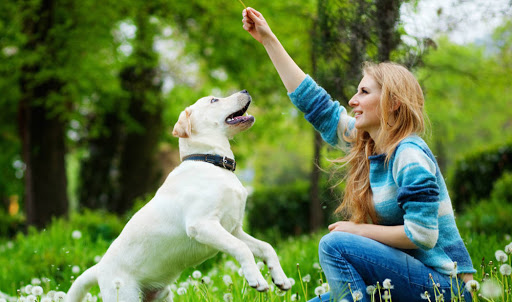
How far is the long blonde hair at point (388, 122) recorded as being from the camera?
282cm

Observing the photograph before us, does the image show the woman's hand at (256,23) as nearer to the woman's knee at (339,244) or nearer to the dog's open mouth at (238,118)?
the dog's open mouth at (238,118)

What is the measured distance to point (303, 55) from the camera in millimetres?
10094

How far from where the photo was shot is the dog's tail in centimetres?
293

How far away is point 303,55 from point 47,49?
500 cm

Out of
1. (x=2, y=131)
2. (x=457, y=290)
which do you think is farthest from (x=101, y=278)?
(x=2, y=131)

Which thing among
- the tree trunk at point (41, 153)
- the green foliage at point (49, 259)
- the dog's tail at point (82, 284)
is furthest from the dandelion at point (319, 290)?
the tree trunk at point (41, 153)

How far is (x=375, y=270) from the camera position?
267cm

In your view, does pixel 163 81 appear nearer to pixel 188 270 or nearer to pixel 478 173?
pixel 478 173

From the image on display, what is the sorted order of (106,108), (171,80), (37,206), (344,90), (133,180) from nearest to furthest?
(344,90)
(37,206)
(106,108)
(171,80)
(133,180)

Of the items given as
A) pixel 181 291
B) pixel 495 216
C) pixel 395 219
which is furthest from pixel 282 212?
pixel 395 219

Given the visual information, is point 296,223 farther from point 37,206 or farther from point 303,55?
point 37,206

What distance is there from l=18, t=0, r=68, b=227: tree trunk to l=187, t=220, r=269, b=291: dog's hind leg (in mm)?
8594

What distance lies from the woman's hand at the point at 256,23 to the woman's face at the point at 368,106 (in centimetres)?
71

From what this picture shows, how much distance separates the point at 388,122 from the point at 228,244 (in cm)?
118
